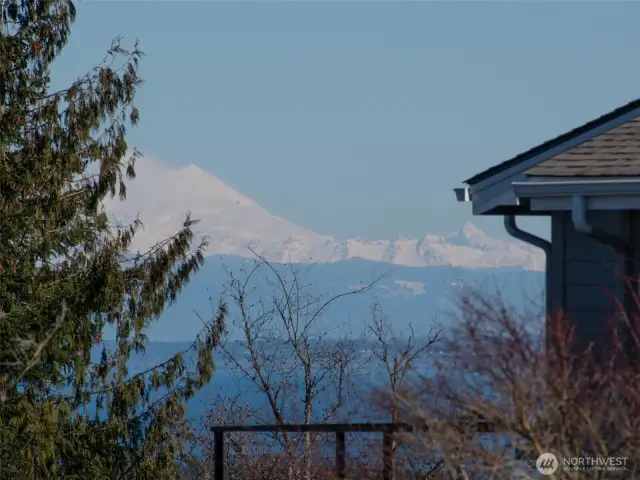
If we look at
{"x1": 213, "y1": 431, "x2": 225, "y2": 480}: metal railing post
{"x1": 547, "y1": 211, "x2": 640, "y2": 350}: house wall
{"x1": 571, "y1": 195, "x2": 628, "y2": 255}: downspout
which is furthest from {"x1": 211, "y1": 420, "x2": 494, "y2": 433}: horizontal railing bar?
{"x1": 571, "y1": 195, "x2": 628, "y2": 255}: downspout

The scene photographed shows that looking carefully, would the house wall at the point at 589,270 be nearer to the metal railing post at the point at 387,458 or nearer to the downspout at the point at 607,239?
the downspout at the point at 607,239

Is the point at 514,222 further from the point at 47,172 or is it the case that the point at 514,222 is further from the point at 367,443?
the point at 47,172

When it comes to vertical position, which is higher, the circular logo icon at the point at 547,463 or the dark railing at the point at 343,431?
the circular logo icon at the point at 547,463

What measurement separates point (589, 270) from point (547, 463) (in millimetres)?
3135

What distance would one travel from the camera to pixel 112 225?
53.0ft

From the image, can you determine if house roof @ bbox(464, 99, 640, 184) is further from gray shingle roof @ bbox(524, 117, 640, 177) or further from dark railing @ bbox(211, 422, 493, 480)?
dark railing @ bbox(211, 422, 493, 480)

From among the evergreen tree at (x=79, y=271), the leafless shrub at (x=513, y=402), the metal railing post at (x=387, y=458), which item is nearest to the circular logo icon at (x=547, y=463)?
the leafless shrub at (x=513, y=402)

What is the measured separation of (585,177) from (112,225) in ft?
33.5

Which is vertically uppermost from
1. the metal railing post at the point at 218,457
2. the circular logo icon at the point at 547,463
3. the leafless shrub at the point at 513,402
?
the leafless shrub at the point at 513,402

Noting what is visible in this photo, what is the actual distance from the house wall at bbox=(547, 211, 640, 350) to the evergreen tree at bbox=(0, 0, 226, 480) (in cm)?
689

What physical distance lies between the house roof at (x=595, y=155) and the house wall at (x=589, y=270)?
300 mm

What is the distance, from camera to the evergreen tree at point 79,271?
13914 mm

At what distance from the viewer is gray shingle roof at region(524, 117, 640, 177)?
276 inches

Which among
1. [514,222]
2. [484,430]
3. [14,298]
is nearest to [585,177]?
[514,222]
